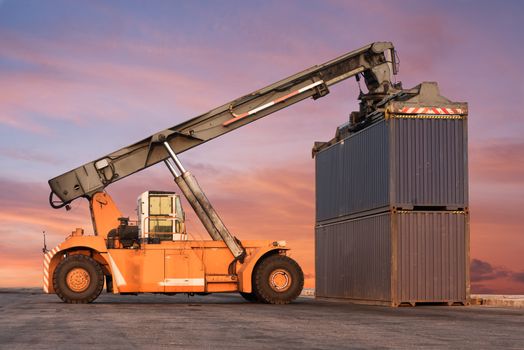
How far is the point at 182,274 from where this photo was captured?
2717 cm

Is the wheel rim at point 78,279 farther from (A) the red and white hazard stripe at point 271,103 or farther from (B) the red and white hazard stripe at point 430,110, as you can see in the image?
(B) the red and white hazard stripe at point 430,110

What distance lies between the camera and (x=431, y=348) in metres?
12.3

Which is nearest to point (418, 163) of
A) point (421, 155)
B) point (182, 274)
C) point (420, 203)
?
point (421, 155)

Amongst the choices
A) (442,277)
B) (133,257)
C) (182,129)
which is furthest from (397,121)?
(133,257)

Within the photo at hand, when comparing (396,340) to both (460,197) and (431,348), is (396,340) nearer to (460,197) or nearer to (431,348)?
(431,348)

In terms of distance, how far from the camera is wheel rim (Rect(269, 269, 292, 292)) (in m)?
27.3

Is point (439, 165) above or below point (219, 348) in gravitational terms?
above

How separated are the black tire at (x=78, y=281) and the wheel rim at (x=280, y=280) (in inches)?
210

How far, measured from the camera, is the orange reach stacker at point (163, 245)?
26984 millimetres

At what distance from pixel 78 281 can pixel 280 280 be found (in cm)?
633

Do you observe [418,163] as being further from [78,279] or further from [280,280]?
[78,279]

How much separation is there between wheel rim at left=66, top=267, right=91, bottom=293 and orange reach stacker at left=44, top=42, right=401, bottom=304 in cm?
3

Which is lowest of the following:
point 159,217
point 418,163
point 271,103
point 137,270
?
point 137,270

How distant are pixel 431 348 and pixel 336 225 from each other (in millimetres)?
21934
